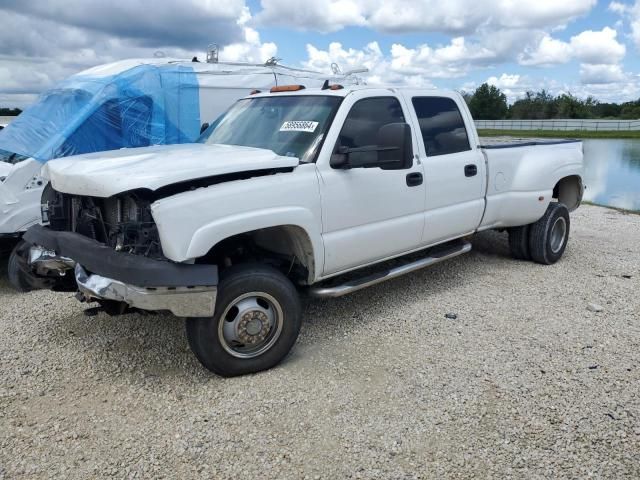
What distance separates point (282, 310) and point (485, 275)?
10.3 ft

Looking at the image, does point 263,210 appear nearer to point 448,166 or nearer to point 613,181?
point 448,166

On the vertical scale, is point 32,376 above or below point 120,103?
below

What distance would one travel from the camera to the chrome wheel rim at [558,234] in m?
6.68

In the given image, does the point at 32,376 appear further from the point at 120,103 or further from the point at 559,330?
the point at 120,103

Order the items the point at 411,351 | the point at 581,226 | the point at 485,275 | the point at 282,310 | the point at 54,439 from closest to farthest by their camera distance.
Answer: the point at 54,439
the point at 282,310
the point at 411,351
the point at 485,275
the point at 581,226

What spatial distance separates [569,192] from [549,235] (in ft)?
2.97

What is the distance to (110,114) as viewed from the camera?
25.4 feet

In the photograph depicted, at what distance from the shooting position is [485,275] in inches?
244

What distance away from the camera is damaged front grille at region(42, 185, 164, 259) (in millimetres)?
3418

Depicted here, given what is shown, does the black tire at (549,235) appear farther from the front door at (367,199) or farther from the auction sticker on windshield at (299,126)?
the auction sticker on windshield at (299,126)

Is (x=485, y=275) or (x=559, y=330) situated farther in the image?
(x=485, y=275)

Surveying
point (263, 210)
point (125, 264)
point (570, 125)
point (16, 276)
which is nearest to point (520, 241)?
point (263, 210)

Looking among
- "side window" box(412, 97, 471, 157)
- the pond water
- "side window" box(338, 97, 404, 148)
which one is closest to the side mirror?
"side window" box(338, 97, 404, 148)

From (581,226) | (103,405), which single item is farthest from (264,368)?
(581,226)
